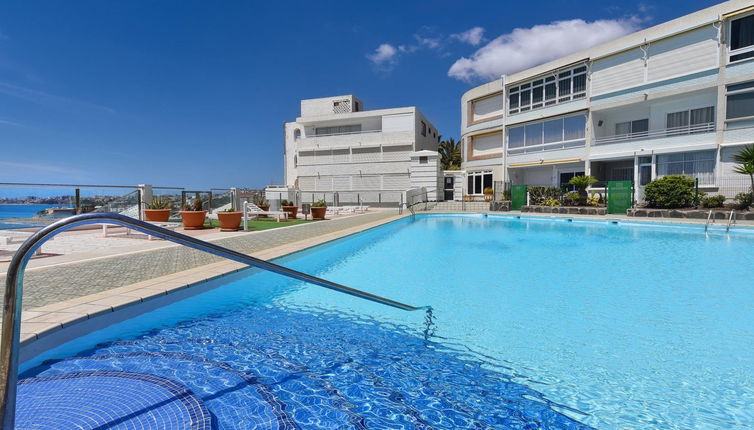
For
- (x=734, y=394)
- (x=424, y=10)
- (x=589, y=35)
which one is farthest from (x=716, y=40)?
(x=734, y=394)

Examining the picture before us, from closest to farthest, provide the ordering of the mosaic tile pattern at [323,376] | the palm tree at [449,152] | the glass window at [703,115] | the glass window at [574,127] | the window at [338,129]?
the mosaic tile pattern at [323,376]
the glass window at [703,115]
the glass window at [574,127]
the window at [338,129]
the palm tree at [449,152]

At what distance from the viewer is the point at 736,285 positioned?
6.51 m

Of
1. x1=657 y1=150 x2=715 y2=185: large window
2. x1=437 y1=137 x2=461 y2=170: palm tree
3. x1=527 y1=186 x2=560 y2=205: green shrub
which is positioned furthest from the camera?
x1=437 y1=137 x2=461 y2=170: palm tree

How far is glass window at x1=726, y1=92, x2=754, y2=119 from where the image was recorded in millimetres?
17516

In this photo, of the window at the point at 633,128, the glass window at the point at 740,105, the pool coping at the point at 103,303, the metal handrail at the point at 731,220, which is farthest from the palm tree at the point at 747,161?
the pool coping at the point at 103,303

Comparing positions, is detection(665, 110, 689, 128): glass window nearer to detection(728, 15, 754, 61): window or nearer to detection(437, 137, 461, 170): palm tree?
detection(728, 15, 754, 61): window

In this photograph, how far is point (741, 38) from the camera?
17.8m

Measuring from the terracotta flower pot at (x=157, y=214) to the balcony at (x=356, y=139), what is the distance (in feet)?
77.7

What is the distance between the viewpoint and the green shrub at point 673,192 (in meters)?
17.1

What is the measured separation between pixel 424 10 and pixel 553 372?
2185 cm

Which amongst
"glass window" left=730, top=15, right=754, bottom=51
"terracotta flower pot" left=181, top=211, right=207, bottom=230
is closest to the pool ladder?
"glass window" left=730, top=15, right=754, bottom=51

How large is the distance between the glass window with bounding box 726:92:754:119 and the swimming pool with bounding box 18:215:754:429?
16174 millimetres

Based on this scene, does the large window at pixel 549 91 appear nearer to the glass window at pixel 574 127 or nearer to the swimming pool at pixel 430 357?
the glass window at pixel 574 127

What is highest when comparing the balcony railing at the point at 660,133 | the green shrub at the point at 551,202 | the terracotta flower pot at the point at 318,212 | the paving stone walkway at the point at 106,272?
the balcony railing at the point at 660,133
